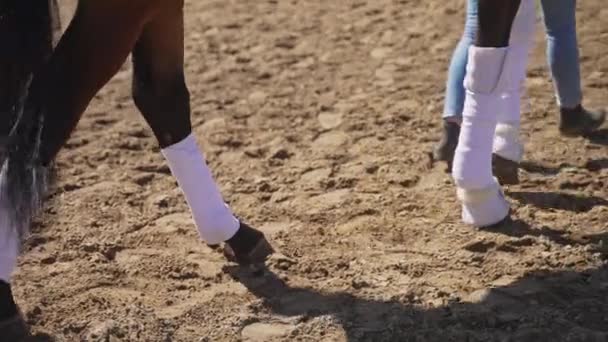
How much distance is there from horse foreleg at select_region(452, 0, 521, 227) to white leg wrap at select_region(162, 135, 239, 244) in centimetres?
62

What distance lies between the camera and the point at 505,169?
128 inches

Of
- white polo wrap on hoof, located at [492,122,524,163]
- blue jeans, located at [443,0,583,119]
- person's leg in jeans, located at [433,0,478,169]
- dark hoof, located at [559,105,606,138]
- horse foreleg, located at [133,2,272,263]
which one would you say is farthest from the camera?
dark hoof, located at [559,105,606,138]

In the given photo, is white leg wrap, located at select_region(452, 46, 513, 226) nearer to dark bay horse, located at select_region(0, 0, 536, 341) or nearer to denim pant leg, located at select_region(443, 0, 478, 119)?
dark bay horse, located at select_region(0, 0, 536, 341)

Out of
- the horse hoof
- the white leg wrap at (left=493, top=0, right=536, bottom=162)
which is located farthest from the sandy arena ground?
the white leg wrap at (left=493, top=0, right=536, bottom=162)

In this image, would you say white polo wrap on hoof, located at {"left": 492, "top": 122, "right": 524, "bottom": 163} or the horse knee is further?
white polo wrap on hoof, located at {"left": 492, "top": 122, "right": 524, "bottom": 163}

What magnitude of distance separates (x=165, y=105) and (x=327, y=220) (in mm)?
718

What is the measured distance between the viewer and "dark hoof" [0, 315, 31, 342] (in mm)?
2457

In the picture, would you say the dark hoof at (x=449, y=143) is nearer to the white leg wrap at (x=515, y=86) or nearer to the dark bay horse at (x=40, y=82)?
the white leg wrap at (x=515, y=86)

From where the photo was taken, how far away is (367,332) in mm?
2451

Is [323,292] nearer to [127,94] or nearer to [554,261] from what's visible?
[554,261]

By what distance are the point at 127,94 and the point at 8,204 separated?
2133 mm

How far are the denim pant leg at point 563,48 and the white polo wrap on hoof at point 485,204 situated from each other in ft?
2.59

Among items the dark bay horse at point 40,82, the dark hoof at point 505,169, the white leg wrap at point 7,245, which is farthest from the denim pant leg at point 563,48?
the white leg wrap at point 7,245

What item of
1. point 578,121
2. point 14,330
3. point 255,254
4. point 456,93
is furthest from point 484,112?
point 14,330
